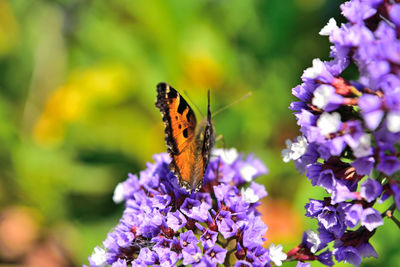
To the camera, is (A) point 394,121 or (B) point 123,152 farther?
(B) point 123,152

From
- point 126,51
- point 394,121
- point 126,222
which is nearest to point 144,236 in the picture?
point 126,222

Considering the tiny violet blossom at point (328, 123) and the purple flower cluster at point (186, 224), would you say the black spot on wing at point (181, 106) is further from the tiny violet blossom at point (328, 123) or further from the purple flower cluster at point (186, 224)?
the tiny violet blossom at point (328, 123)

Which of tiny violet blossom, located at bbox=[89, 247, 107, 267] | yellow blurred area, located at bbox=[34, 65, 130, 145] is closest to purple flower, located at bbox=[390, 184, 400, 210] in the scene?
tiny violet blossom, located at bbox=[89, 247, 107, 267]

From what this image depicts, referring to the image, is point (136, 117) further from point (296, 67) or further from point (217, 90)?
point (296, 67)

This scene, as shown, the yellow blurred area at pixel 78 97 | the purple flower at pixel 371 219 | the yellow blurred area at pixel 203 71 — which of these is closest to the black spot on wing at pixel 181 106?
the purple flower at pixel 371 219

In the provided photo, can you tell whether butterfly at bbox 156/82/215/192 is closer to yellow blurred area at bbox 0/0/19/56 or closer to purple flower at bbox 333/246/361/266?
purple flower at bbox 333/246/361/266

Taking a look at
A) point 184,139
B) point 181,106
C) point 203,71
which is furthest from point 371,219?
point 203,71
